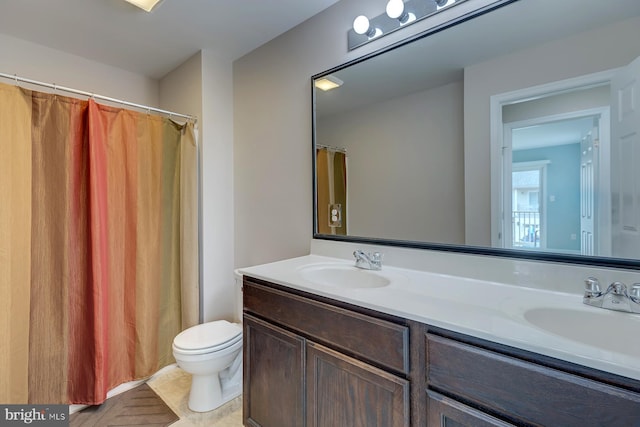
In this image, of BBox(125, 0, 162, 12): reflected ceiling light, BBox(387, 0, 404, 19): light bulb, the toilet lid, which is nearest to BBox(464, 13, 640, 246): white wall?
BBox(387, 0, 404, 19): light bulb

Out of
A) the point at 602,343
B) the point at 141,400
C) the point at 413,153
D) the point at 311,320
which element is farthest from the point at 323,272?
the point at 141,400

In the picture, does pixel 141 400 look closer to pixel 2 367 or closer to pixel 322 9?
pixel 2 367

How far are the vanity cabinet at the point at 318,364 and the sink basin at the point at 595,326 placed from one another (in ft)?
1.53

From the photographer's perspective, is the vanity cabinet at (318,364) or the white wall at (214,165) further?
the white wall at (214,165)

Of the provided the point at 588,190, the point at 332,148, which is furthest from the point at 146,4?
the point at 588,190

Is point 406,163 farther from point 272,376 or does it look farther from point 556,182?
point 272,376

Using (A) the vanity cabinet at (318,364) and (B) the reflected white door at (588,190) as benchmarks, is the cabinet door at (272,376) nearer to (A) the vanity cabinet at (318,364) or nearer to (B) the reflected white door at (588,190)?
(A) the vanity cabinet at (318,364)

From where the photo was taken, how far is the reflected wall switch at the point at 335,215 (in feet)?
5.86

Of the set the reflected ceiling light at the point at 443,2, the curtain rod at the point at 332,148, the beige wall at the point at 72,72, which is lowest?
the curtain rod at the point at 332,148

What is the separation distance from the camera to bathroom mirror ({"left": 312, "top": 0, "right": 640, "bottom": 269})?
3.31 ft

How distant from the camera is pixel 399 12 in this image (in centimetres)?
142

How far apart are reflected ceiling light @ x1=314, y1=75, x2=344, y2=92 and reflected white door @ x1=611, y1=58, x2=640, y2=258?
122 cm

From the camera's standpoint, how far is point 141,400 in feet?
6.11

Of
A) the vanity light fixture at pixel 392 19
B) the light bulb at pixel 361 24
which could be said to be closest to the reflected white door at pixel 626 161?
the vanity light fixture at pixel 392 19
